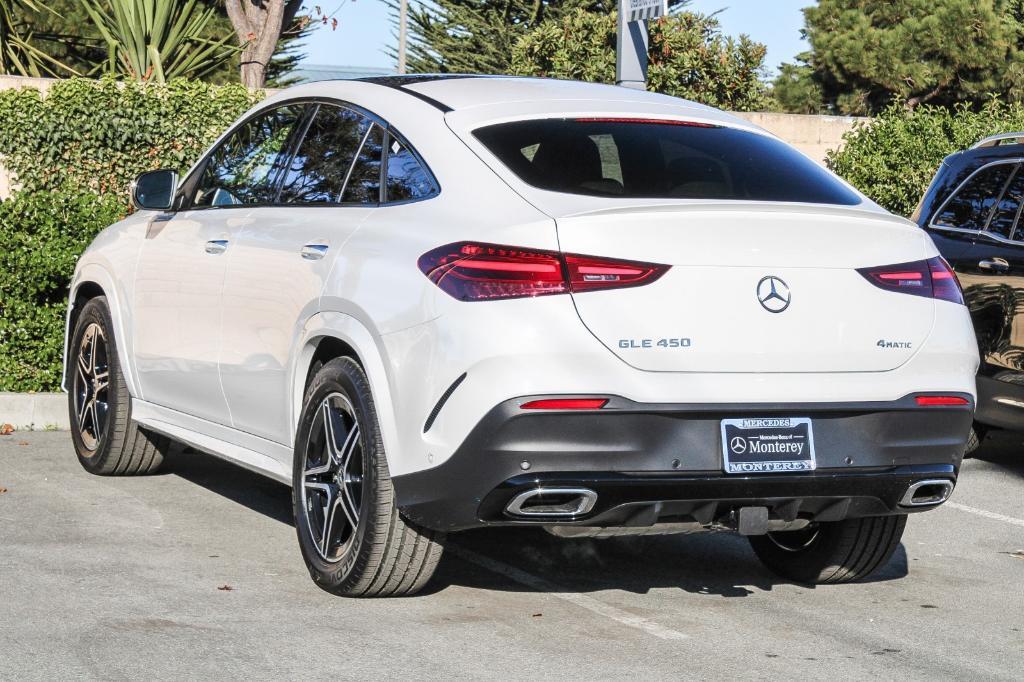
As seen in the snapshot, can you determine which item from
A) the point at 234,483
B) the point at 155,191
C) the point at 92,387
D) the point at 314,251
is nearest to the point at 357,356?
the point at 314,251

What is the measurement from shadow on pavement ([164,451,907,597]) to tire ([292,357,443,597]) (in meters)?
0.37

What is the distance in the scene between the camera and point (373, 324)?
511 centimetres

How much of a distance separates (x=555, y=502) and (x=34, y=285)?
5.47m

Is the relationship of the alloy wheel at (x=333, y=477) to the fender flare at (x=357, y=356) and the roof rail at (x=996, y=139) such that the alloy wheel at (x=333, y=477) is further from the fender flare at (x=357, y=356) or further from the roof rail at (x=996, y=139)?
the roof rail at (x=996, y=139)

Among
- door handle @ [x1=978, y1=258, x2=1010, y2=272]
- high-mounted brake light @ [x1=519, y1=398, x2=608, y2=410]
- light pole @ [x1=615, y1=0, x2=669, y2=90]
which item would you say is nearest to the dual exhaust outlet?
high-mounted brake light @ [x1=519, y1=398, x2=608, y2=410]

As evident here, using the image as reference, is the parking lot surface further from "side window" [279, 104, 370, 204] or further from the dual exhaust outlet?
Answer: "side window" [279, 104, 370, 204]

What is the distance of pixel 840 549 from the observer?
591 centimetres

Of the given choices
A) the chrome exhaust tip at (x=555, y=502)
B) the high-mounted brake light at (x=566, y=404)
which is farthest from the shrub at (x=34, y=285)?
the high-mounted brake light at (x=566, y=404)

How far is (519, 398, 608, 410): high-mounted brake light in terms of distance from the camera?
466 centimetres

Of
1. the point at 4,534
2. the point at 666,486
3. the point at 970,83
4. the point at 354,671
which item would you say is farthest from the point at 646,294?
the point at 970,83

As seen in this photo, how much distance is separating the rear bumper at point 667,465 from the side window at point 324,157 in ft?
4.47

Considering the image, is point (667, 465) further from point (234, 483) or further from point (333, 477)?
point (234, 483)

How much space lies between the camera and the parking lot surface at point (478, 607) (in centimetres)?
479

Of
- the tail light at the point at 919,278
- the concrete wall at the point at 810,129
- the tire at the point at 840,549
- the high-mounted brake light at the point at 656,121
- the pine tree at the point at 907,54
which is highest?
the pine tree at the point at 907,54
